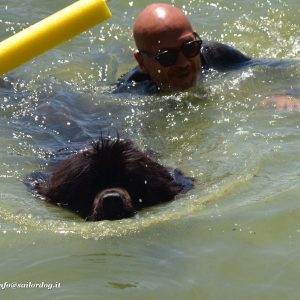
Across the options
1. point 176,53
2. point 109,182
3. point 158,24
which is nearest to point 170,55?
point 176,53

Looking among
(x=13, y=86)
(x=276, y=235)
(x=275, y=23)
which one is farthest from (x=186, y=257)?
(x=275, y=23)

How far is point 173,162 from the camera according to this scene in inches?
188

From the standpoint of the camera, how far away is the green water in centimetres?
316

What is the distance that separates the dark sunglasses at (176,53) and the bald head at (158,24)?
0.37 ft

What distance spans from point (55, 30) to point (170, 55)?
1.73 m

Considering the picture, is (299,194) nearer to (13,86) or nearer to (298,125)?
(298,125)

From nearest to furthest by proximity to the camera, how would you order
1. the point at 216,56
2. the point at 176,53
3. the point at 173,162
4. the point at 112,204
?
the point at 112,204, the point at 173,162, the point at 176,53, the point at 216,56

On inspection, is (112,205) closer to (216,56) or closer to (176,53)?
(176,53)

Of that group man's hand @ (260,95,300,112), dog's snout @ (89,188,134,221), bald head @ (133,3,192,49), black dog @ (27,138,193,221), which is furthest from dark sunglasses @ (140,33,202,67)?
dog's snout @ (89,188,134,221)

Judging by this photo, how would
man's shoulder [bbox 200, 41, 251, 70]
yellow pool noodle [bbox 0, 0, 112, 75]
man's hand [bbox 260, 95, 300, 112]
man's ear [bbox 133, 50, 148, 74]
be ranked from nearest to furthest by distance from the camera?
1. yellow pool noodle [bbox 0, 0, 112, 75]
2. man's hand [bbox 260, 95, 300, 112]
3. man's ear [bbox 133, 50, 148, 74]
4. man's shoulder [bbox 200, 41, 251, 70]

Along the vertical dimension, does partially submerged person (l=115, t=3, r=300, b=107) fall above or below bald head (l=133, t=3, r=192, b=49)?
below

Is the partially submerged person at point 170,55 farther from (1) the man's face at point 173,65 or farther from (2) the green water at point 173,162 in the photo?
(2) the green water at point 173,162

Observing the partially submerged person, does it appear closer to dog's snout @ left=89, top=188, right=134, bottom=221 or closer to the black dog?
the black dog

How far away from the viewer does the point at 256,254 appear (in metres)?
3.29
